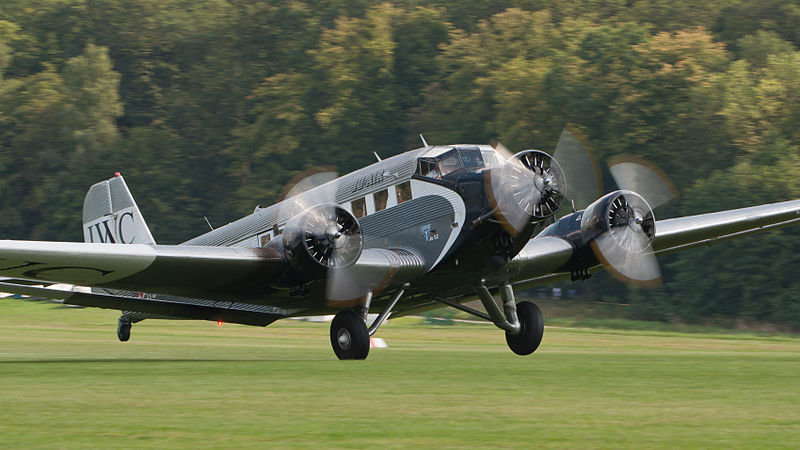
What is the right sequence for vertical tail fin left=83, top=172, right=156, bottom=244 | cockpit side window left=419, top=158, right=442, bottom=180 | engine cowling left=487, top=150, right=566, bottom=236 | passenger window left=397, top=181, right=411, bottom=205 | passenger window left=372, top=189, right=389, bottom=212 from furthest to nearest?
vertical tail fin left=83, top=172, right=156, bottom=244, passenger window left=372, top=189, right=389, bottom=212, passenger window left=397, top=181, right=411, bottom=205, cockpit side window left=419, top=158, right=442, bottom=180, engine cowling left=487, top=150, right=566, bottom=236

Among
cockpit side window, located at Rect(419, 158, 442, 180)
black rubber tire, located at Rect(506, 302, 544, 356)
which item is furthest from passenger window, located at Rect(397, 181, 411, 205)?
black rubber tire, located at Rect(506, 302, 544, 356)

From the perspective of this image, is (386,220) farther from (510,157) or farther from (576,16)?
(576,16)

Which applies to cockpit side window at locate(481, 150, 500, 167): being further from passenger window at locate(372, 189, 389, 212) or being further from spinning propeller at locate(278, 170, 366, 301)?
spinning propeller at locate(278, 170, 366, 301)

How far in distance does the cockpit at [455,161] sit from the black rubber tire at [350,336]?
10.5 feet

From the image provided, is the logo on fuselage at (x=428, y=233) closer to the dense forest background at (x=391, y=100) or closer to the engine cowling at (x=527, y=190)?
the engine cowling at (x=527, y=190)

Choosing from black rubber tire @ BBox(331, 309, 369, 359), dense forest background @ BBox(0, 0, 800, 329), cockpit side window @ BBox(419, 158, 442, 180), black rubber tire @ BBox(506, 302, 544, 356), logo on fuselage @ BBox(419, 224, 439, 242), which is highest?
cockpit side window @ BBox(419, 158, 442, 180)

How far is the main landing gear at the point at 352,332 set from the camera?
21.0 meters

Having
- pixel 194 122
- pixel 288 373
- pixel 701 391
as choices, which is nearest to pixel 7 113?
pixel 194 122

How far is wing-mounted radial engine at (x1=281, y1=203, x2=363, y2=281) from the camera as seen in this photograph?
1994cm

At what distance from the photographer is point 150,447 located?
376 inches

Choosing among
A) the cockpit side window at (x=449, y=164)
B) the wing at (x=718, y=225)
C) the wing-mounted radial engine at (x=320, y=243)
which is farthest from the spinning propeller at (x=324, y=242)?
the wing at (x=718, y=225)

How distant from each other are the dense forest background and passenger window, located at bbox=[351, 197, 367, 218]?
36928 mm

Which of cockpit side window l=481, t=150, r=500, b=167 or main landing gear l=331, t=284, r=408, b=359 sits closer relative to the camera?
main landing gear l=331, t=284, r=408, b=359

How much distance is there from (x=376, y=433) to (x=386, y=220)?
12.2 meters
